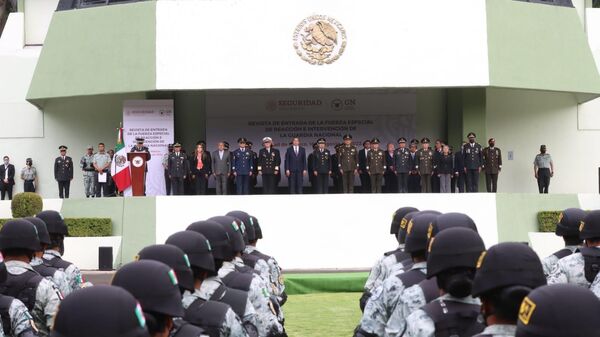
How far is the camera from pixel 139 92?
2691 cm

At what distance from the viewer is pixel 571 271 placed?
27.1 ft

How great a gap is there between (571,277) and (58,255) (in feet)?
13.7

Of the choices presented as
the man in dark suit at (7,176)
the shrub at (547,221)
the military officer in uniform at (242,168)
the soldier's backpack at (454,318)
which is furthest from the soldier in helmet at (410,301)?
the man in dark suit at (7,176)

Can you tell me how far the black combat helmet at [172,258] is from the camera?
483cm

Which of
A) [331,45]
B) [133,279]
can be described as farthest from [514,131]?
[133,279]

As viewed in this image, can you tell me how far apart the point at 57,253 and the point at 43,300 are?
231 centimetres

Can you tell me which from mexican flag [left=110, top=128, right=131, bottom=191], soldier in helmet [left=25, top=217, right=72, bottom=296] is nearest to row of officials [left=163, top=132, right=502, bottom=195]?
mexican flag [left=110, top=128, right=131, bottom=191]

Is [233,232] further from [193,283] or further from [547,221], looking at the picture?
[547,221]

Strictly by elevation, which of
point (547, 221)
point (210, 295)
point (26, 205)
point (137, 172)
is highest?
point (137, 172)

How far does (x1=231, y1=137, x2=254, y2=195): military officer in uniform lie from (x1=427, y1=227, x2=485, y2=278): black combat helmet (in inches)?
776

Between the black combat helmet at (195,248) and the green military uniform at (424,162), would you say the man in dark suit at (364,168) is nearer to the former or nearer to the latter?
the green military uniform at (424,162)

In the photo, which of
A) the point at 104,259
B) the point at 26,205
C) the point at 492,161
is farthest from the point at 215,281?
the point at 492,161

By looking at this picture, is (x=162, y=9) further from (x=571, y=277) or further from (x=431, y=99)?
(x=571, y=277)

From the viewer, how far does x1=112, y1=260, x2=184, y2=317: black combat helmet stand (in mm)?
3912
